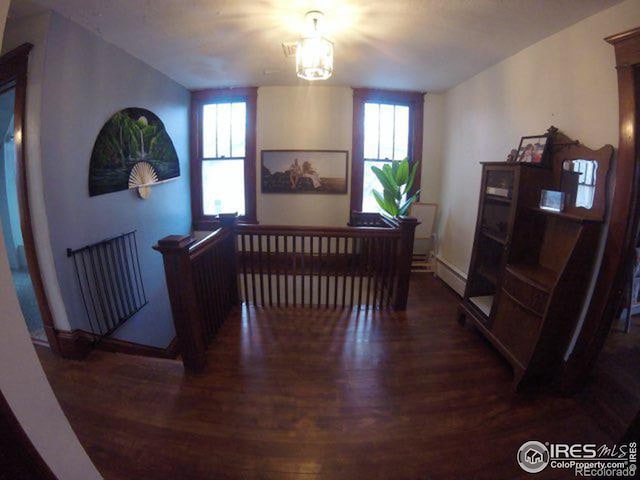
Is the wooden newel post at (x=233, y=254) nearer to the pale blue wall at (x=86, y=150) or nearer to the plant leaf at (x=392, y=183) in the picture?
the pale blue wall at (x=86, y=150)

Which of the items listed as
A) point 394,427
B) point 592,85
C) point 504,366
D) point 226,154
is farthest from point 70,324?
point 592,85

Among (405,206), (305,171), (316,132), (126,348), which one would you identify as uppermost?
(316,132)

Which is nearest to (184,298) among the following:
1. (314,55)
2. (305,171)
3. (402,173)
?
(314,55)

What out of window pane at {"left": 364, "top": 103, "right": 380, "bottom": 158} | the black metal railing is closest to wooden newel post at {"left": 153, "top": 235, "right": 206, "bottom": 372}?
the black metal railing

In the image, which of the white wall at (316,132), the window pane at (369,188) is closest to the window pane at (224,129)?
the white wall at (316,132)

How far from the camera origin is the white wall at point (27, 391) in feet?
2.03

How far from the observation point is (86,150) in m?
2.37

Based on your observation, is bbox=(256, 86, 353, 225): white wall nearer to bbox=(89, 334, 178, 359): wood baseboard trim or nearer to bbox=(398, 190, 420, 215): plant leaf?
bbox=(398, 190, 420, 215): plant leaf

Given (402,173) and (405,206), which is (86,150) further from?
(405,206)

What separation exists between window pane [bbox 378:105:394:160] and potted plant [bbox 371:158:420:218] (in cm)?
34

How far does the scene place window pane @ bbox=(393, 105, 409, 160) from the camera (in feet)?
13.5

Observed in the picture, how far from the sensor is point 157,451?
1412 mm

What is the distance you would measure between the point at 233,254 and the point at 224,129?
239 cm

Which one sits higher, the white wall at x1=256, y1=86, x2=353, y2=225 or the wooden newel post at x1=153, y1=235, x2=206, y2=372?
the white wall at x1=256, y1=86, x2=353, y2=225
